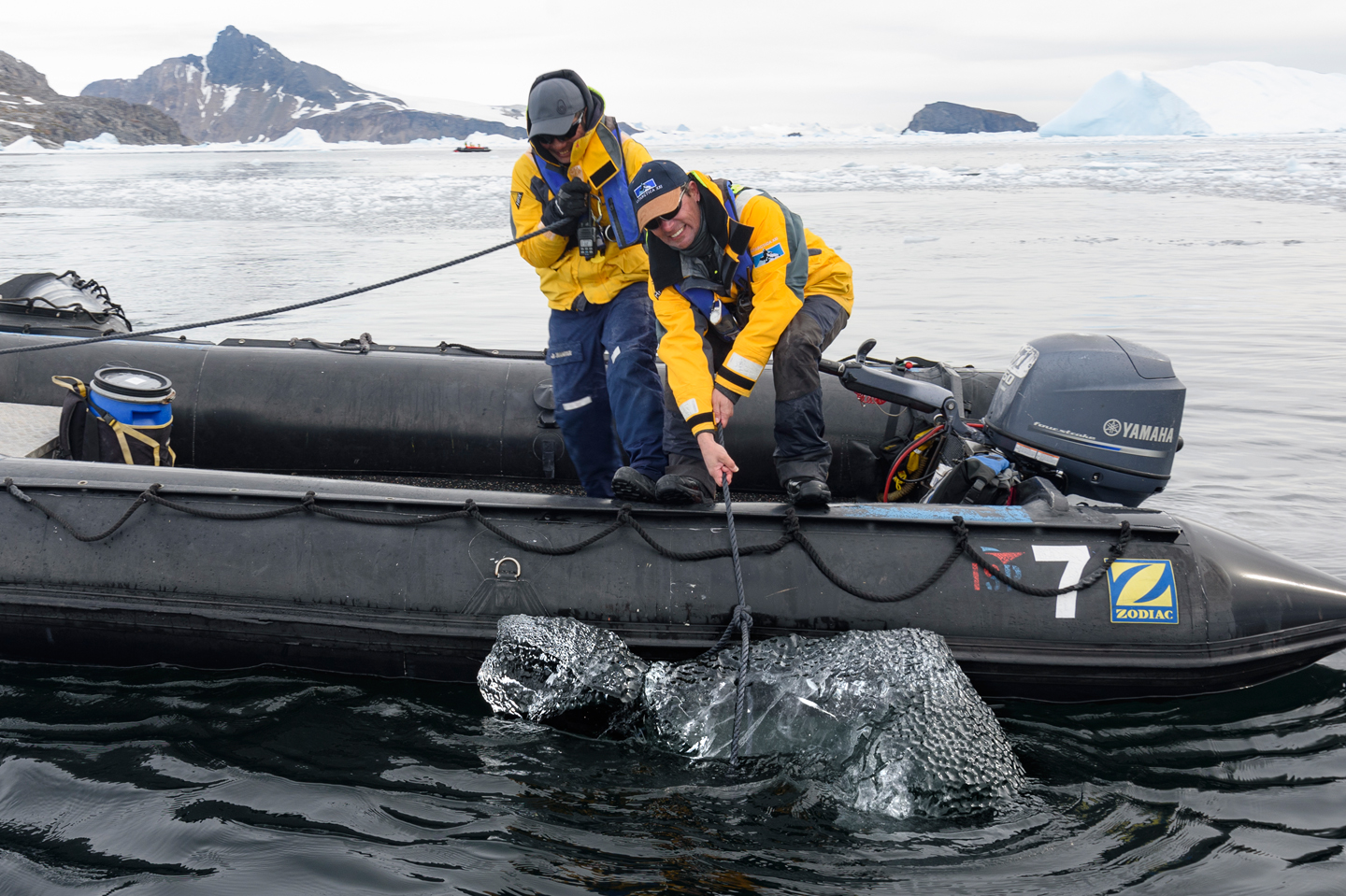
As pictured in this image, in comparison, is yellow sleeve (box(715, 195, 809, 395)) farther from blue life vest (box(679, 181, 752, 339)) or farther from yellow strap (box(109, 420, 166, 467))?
yellow strap (box(109, 420, 166, 467))

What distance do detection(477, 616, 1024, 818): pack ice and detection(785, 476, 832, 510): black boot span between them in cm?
42

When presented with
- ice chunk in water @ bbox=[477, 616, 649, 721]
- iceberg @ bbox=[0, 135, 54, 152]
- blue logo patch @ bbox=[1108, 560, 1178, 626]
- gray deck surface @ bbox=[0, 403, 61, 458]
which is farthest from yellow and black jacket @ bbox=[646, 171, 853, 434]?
iceberg @ bbox=[0, 135, 54, 152]

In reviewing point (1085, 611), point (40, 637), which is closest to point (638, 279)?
point (1085, 611)

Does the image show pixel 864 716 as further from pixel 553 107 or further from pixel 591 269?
pixel 553 107

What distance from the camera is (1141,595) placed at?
3.04m

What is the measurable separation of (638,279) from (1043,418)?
1447mm

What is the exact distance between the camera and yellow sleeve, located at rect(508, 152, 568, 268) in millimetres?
3359

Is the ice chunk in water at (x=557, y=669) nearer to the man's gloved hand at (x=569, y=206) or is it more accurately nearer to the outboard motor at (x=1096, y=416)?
the man's gloved hand at (x=569, y=206)

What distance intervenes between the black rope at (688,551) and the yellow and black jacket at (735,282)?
0.38 meters

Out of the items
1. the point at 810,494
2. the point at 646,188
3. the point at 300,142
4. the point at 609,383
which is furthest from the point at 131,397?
the point at 300,142

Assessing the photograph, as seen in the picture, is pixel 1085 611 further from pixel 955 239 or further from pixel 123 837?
pixel 955 239

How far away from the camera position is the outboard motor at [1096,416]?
10.5ft

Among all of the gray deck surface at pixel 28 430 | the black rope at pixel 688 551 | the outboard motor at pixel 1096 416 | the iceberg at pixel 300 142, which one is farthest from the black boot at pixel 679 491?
the iceberg at pixel 300 142

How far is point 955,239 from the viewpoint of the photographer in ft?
51.0
